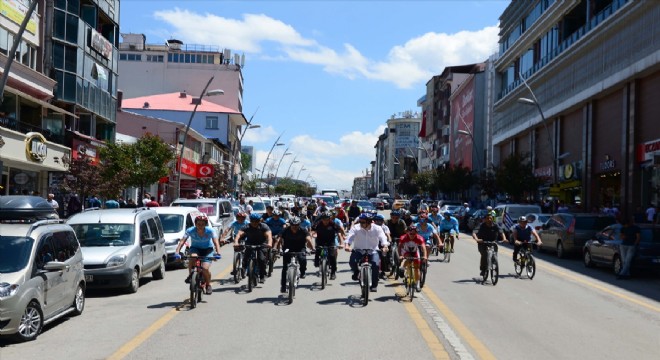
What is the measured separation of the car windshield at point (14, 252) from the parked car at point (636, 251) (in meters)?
14.7

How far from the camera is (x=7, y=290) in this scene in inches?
348

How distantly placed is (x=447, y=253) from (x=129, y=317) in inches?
514

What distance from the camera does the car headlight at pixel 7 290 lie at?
8.78 metres

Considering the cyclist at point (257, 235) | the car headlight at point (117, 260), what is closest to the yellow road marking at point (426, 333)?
the cyclist at point (257, 235)

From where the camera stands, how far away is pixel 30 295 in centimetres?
923

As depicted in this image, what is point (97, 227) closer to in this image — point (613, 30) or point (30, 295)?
point (30, 295)

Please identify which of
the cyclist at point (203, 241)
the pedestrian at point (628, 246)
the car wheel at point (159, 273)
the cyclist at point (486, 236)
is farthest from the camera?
the pedestrian at point (628, 246)

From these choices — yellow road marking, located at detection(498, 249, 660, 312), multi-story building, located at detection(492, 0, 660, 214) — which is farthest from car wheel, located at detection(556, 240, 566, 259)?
multi-story building, located at detection(492, 0, 660, 214)

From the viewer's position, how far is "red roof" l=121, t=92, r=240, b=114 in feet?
262

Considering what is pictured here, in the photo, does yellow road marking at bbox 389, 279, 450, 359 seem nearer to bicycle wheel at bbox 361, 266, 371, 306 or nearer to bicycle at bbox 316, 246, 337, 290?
bicycle wheel at bbox 361, 266, 371, 306

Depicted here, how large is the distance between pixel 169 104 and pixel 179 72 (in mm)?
13761

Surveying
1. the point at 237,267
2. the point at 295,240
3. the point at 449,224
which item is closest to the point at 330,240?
the point at 295,240

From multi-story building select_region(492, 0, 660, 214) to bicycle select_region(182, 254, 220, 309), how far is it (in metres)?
25.6

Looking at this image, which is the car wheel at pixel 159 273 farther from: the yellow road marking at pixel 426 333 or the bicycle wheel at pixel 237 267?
the yellow road marking at pixel 426 333
